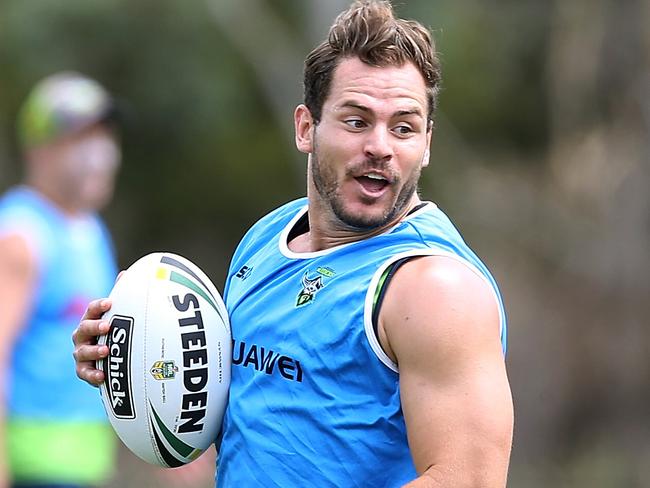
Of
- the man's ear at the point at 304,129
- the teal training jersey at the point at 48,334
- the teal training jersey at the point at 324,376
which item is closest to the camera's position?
the teal training jersey at the point at 324,376

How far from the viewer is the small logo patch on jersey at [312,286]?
3184 mm

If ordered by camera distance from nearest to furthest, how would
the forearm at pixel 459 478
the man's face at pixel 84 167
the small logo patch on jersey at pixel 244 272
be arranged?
the forearm at pixel 459 478 < the small logo patch on jersey at pixel 244 272 < the man's face at pixel 84 167

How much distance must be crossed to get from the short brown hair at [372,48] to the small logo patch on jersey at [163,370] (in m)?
0.76

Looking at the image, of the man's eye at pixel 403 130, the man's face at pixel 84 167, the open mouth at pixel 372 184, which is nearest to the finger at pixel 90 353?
the open mouth at pixel 372 184

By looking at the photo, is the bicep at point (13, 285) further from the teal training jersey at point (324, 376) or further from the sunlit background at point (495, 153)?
the sunlit background at point (495, 153)

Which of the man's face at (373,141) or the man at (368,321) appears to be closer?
the man at (368,321)

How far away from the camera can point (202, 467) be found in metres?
5.66

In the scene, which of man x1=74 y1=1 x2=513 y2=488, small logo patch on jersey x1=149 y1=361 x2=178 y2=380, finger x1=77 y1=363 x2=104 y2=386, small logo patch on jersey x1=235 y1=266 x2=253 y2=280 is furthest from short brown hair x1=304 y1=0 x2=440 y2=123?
finger x1=77 y1=363 x2=104 y2=386

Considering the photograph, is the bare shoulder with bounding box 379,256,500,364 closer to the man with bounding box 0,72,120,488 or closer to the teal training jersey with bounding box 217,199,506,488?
the teal training jersey with bounding box 217,199,506,488

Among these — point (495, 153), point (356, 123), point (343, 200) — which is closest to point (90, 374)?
point (343, 200)

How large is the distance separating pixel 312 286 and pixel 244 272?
427 mm

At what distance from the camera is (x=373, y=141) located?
312 cm

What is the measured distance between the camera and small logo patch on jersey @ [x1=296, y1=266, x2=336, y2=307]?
10.4 ft

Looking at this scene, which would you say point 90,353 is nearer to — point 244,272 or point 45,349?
point 244,272
